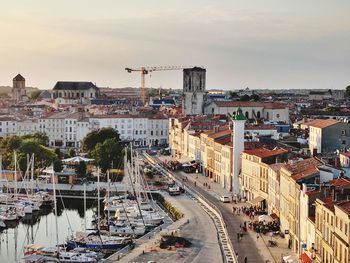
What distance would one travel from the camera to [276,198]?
5134 cm

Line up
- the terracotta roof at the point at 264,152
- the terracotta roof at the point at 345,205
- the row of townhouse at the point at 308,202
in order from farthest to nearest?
1. the terracotta roof at the point at 264,152
2. the row of townhouse at the point at 308,202
3. the terracotta roof at the point at 345,205

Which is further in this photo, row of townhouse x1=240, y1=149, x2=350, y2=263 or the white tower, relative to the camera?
the white tower

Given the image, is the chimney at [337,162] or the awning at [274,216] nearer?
the chimney at [337,162]

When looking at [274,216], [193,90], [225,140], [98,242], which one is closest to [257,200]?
[274,216]

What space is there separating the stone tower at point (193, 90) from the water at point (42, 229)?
63.4 metres

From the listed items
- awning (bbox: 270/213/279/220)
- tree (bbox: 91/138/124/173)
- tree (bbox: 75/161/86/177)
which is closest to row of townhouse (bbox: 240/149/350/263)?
awning (bbox: 270/213/279/220)

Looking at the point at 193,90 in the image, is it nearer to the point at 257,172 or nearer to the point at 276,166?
the point at 257,172

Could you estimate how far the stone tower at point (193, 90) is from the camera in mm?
132500

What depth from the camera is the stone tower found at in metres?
132

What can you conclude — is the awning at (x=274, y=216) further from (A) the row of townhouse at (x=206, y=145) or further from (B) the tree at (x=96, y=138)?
(B) the tree at (x=96, y=138)

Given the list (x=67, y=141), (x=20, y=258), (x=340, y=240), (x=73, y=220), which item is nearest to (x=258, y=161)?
(x=73, y=220)

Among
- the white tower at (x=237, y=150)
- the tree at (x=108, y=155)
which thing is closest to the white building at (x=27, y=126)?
the tree at (x=108, y=155)

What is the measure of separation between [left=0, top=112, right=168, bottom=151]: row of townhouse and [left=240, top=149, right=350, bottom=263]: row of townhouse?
225 ft

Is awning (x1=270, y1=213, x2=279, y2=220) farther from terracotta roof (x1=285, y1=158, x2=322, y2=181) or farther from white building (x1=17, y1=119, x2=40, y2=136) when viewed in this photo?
white building (x1=17, y1=119, x2=40, y2=136)
